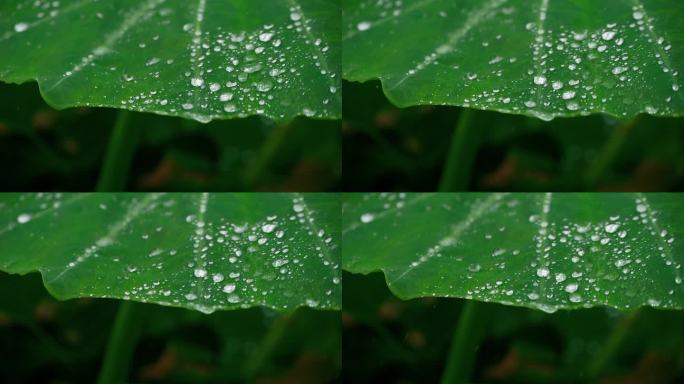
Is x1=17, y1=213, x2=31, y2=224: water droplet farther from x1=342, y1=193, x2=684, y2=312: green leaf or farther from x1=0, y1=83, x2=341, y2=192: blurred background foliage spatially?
x1=342, y1=193, x2=684, y2=312: green leaf

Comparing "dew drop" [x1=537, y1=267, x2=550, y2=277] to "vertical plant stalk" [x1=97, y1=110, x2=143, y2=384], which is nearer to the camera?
"dew drop" [x1=537, y1=267, x2=550, y2=277]

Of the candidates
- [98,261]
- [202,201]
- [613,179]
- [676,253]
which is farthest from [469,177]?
[98,261]

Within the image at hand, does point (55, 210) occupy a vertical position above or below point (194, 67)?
below

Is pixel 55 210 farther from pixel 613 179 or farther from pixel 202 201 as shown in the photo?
pixel 613 179

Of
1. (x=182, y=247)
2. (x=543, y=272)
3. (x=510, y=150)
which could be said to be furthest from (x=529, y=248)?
(x=182, y=247)

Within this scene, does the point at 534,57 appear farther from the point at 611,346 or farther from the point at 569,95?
the point at 611,346

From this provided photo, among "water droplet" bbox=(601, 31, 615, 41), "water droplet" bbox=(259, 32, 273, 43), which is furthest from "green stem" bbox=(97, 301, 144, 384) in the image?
"water droplet" bbox=(601, 31, 615, 41)
